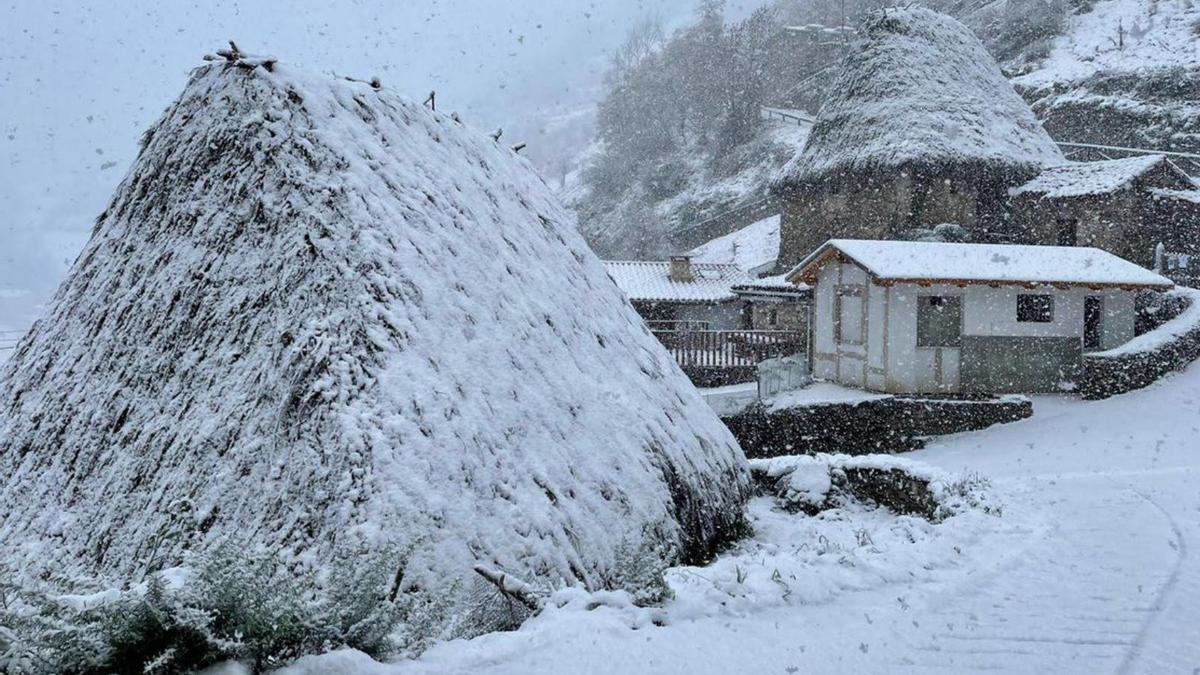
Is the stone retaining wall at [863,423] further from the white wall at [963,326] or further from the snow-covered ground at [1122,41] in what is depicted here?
the snow-covered ground at [1122,41]

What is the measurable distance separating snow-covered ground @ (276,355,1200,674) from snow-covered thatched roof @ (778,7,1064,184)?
18.2 metres

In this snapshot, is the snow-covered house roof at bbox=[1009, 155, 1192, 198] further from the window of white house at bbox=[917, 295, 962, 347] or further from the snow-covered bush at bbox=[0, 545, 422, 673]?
the snow-covered bush at bbox=[0, 545, 422, 673]

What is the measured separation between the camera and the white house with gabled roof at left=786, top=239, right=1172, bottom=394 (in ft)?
54.3

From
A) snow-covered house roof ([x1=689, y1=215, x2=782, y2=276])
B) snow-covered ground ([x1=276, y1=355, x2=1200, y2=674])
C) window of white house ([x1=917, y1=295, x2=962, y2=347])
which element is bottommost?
snow-covered ground ([x1=276, y1=355, x2=1200, y2=674])

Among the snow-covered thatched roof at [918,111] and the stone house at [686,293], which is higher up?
the snow-covered thatched roof at [918,111]

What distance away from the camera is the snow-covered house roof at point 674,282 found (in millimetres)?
26547

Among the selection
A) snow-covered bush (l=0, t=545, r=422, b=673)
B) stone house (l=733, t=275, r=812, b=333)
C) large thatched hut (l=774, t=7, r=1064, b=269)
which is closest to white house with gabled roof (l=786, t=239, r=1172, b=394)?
large thatched hut (l=774, t=7, r=1064, b=269)

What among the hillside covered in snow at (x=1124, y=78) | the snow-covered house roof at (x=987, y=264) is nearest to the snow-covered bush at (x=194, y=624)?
the snow-covered house roof at (x=987, y=264)

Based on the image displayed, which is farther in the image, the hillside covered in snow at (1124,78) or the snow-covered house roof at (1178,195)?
the hillside covered in snow at (1124,78)

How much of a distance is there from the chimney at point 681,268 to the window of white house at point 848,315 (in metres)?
9.80

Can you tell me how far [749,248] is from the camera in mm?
36969

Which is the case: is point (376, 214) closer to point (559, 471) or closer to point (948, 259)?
point (559, 471)

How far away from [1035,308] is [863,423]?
5956 mm

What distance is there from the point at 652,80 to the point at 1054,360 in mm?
44622
